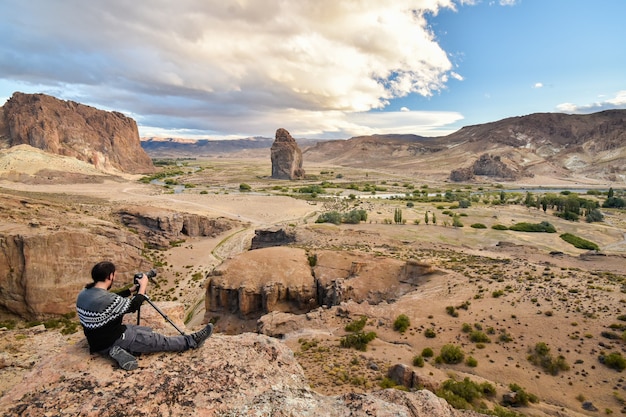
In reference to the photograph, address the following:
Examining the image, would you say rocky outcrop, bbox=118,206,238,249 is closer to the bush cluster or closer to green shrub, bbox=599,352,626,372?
the bush cluster

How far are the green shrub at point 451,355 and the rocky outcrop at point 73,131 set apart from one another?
442ft

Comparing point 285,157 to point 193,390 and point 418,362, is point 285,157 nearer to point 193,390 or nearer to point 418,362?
point 418,362

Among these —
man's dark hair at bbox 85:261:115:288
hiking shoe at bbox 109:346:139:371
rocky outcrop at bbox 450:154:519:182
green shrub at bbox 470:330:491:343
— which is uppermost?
rocky outcrop at bbox 450:154:519:182

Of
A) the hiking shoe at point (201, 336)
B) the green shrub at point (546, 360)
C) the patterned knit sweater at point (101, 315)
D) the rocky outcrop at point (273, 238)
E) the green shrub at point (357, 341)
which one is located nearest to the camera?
the patterned knit sweater at point (101, 315)

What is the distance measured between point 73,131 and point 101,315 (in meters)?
150

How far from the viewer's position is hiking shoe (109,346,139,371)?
5.14 meters

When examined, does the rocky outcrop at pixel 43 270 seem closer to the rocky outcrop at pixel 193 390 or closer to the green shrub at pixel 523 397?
the rocky outcrop at pixel 193 390

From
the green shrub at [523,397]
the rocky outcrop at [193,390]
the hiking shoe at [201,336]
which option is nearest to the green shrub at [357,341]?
the green shrub at [523,397]

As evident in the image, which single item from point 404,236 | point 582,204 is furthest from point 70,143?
point 582,204

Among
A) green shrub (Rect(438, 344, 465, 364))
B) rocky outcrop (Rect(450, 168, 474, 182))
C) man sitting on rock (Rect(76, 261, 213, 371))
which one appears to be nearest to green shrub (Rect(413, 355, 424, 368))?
green shrub (Rect(438, 344, 465, 364))

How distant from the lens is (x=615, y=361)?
41.7 feet

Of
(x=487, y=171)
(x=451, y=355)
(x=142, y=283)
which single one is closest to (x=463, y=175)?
(x=487, y=171)

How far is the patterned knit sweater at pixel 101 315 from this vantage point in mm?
5109

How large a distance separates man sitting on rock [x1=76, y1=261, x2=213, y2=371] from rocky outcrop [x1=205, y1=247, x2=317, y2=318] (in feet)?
53.2
